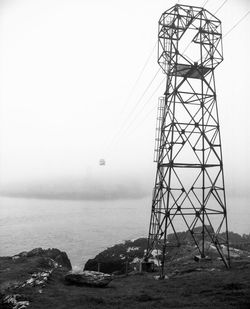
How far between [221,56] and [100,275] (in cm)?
1644

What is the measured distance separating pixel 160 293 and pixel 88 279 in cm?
484

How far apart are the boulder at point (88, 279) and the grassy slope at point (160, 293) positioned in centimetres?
39

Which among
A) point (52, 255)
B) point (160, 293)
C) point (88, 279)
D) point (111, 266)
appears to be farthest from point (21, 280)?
point (111, 266)

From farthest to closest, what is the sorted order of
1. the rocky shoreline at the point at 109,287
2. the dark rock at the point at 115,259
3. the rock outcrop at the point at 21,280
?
the dark rock at the point at 115,259 → the rock outcrop at the point at 21,280 → the rocky shoreline at the point at 109,287

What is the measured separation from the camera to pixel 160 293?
43.9 ft

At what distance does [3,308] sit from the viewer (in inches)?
489

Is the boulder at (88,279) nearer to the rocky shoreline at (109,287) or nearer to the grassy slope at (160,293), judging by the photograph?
the rocky shoreline at (109,287)

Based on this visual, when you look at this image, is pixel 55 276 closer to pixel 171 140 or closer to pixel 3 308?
pixel 3 308

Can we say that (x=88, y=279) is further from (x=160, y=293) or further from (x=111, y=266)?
(x=111, y=266)

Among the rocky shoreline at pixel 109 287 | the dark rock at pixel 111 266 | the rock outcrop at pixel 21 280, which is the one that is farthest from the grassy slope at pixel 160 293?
the dark rock at pixel 111 266

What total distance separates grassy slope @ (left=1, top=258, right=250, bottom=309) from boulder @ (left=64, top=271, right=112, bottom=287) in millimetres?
387

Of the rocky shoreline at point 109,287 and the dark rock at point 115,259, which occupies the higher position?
the rocky shoreline at point 109,287

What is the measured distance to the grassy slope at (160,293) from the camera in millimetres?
11438

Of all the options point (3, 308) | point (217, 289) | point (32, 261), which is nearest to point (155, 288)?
point (217, 289)
